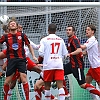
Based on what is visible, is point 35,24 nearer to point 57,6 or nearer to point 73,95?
point 57,6

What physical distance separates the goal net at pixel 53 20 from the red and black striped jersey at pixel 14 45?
1.29 metres

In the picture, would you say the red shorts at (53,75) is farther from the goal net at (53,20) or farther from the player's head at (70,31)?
the goal net at (53,20)

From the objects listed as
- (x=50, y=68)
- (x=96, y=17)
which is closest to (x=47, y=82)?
(x=50, y=68)

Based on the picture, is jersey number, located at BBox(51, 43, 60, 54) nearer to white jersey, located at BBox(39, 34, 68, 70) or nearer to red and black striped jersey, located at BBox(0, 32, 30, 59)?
white jersey, located at BBox(39, 34, 68, 70)

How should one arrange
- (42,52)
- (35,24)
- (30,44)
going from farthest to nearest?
(35,24) → (30,44) → (42,52)

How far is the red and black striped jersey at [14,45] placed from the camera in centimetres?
977

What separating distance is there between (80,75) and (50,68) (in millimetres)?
1060

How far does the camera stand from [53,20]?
11320mm

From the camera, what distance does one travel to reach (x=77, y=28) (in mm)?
11500

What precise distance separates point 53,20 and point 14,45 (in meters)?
1.83

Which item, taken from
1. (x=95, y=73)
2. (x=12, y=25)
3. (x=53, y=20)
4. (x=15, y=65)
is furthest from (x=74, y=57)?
(x=12, y=25)

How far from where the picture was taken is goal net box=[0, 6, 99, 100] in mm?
11148

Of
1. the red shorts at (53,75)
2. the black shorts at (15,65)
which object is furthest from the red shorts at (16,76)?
the red shorts at (53,75)

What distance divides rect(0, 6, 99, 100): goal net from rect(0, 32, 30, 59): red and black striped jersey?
129 cm
